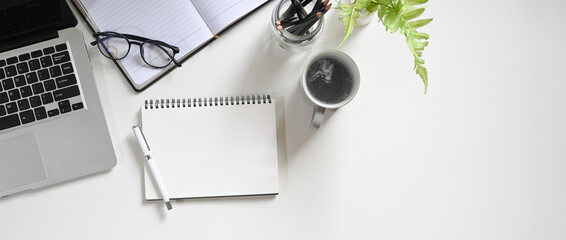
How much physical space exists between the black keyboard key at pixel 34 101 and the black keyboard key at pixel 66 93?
0.03 meters

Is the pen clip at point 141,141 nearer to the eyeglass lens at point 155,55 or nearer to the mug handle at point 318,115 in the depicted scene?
the eyeglass lens at point 155,55

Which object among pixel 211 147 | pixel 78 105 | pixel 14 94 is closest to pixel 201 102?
pixel 211 147

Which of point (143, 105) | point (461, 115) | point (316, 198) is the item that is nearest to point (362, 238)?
point (316, 198)

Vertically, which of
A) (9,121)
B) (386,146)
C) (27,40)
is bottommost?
(386,146)

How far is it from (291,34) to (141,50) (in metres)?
0.27

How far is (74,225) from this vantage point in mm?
807

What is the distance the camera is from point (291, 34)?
28.8 inches

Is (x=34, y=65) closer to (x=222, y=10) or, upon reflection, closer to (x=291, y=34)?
(x=222, y=10)

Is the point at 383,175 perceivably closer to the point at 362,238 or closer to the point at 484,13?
the point at 362,238

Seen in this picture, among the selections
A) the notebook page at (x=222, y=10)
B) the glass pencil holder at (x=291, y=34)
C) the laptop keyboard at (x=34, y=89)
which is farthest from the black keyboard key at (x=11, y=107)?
the glass pencil holder at (x=291, y=34)

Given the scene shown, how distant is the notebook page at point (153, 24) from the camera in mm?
806

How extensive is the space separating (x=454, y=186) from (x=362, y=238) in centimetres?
19

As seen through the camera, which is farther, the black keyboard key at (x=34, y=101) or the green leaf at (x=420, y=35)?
the black keyboard key at (x=34, y=101)

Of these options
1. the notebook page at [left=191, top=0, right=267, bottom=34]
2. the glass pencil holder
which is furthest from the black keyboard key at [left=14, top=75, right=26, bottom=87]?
the glass pencil holder
